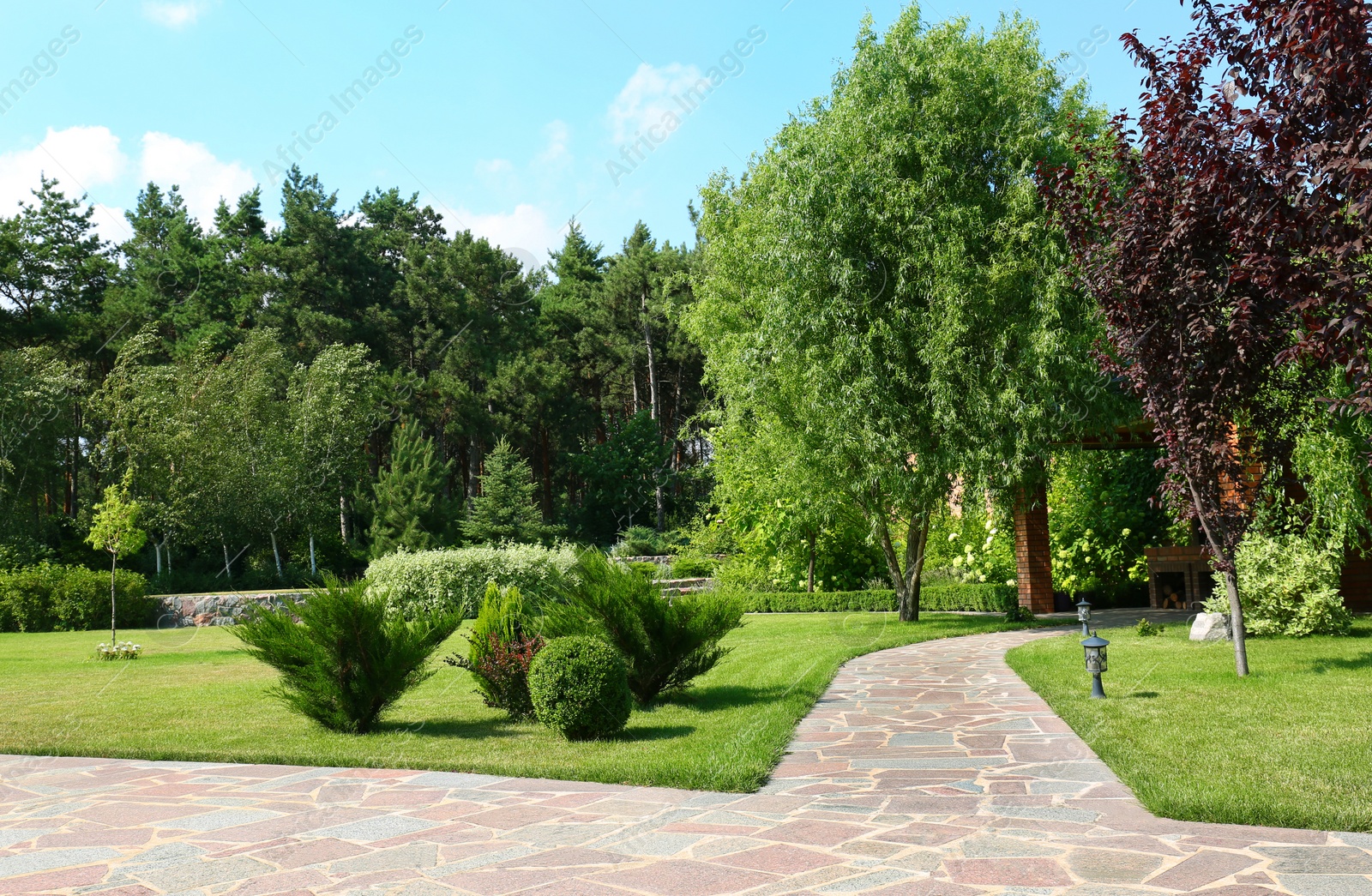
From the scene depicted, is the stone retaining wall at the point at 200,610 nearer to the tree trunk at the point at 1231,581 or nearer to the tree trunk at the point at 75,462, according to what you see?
the tree trunk at the point at 75,462

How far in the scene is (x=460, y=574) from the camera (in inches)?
744

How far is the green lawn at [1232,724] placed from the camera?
4.82 metres

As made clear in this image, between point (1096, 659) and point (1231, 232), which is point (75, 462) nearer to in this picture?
point (1096, 659)

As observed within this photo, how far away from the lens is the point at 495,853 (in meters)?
4.39

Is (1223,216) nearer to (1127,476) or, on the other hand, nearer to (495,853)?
(495,853)

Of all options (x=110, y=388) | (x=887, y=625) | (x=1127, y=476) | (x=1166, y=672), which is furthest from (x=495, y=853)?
(x=110, y=388)

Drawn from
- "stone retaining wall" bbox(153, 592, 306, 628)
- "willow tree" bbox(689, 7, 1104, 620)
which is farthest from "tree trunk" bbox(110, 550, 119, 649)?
"willow tree" bbox(689, 7, 1104, 620)

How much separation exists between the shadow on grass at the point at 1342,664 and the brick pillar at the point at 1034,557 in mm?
7922

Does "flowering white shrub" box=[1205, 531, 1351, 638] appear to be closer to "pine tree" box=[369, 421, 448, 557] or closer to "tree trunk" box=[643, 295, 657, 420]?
"pine tree" box=[369, 421, 448, 557]

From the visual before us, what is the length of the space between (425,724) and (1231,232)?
8013mm

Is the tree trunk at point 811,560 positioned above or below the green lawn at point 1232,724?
above

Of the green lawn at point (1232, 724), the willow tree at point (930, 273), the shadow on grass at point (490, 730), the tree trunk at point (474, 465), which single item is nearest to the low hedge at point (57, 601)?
the shadow on grass at point (490, 730)

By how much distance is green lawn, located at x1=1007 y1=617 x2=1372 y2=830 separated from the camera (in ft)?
15.8

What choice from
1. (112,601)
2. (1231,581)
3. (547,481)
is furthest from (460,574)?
(547,481)
